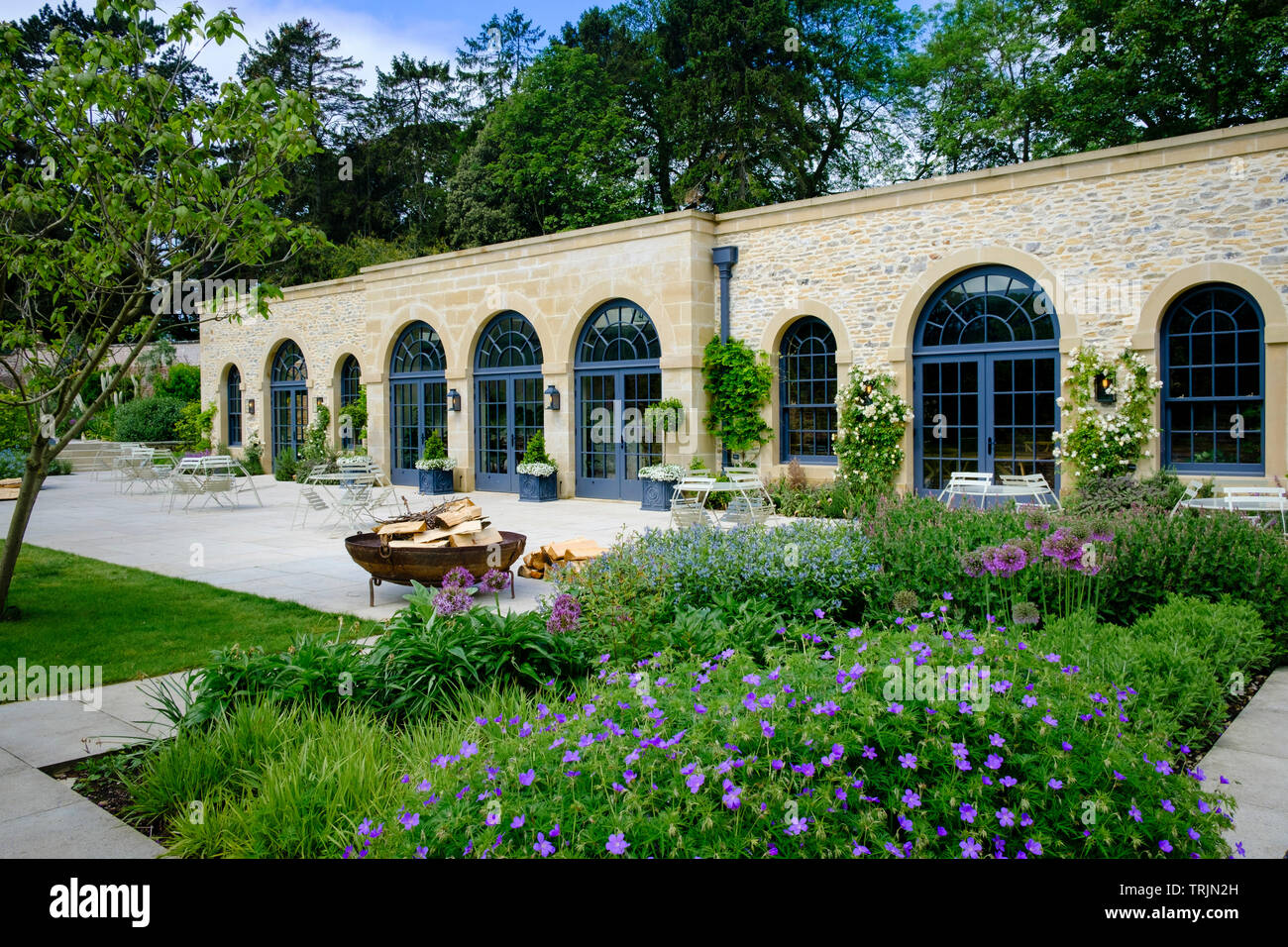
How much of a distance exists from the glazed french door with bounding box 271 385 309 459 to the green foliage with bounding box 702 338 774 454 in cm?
1192

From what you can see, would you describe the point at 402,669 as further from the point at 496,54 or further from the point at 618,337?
the point at 496,54

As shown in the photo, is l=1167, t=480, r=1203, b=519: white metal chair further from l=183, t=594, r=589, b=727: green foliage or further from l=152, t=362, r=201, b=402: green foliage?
l=152, t=362, r=201, b=402: green foliage

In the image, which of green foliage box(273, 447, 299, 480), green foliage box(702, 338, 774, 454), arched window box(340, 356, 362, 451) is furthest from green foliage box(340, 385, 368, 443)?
green foliage box(702, 338, 774, 454)

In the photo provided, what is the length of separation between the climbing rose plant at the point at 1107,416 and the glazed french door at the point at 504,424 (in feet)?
29.6

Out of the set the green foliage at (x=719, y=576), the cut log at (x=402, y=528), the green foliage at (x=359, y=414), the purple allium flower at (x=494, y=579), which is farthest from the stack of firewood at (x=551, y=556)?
the green foliage at (x=359, y=414)

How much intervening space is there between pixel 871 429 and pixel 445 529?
23.3ft

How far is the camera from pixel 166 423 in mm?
26453

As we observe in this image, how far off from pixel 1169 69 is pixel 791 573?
19355mm

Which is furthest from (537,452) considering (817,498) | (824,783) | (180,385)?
(180,385)

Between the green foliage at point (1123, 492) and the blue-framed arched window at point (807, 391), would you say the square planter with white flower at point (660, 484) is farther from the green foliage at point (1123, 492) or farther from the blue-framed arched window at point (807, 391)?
the green foliage at point (1123, 492)

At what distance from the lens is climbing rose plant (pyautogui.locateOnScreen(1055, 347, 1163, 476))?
35.0ft

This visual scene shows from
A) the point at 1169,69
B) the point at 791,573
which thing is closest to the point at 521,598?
the point at 791,573

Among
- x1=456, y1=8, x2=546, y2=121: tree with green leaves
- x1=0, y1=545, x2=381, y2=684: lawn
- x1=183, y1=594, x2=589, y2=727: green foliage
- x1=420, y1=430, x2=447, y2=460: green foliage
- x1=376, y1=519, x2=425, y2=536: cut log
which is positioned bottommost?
x1=0, y1=545, x2=381, y2=684: lawn
